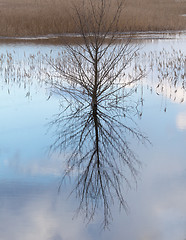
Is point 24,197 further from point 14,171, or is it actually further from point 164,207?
point 164,207

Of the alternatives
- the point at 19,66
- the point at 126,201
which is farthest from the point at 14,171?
the point at 19,66

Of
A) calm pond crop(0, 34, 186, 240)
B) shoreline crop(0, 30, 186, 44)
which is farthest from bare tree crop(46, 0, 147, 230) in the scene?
shoreline crop(0, 30, 186, 44)

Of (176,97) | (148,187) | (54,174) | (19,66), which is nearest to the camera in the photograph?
(148,187)

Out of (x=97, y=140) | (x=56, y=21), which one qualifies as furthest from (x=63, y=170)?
(x=56, y=21)

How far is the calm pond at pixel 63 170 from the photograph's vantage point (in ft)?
12.9

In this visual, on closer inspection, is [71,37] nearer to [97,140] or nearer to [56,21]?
[56,21]

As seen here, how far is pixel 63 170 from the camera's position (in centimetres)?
532

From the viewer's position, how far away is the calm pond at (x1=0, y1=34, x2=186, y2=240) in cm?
392

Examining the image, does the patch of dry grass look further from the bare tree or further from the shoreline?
the bare tree

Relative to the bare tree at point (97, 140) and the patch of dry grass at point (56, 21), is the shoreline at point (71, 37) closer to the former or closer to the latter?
the patch of dry grass at point (56, 21)

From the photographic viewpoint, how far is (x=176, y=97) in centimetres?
895

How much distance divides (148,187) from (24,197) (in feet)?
4.56

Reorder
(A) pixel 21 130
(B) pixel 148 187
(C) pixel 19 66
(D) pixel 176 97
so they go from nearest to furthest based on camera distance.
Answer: (B) pixel 148 187
(A) pixel 21 130
(D) pixel 176 97
(C) pixel 19 66

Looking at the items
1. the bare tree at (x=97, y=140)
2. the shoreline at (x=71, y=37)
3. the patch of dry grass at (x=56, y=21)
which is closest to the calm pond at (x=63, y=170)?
the bare tree at (x=97, y=140)
